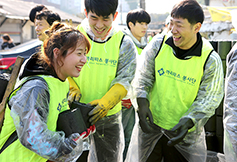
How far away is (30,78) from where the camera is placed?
4.45ft

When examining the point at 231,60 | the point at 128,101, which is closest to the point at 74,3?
the point at 128,101

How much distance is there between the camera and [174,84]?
2.05 meters

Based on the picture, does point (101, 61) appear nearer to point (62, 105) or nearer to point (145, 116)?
point (145, 116)

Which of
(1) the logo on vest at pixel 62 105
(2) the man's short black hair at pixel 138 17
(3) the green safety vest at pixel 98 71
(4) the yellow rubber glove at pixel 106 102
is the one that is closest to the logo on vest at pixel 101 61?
(3) the green safety vest at pixel 98 71

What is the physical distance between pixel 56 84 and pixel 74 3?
18.9 metres

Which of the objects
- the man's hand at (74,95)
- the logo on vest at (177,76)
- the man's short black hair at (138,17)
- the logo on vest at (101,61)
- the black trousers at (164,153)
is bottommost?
the black trousers at (164,153)

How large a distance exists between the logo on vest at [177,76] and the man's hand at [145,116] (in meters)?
0.26

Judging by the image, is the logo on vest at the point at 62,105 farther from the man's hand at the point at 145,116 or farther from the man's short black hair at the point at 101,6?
the man's short black hair at the point at 101,6

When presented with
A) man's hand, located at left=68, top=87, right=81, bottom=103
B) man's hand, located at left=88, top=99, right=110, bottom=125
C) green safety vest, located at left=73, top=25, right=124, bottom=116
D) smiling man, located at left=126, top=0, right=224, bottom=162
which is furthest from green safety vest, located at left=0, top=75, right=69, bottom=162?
smiling man, located at left=126, top=0, right=224, bottom=162

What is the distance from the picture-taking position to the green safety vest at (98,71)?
7.28ft

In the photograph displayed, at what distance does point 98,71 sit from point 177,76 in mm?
664

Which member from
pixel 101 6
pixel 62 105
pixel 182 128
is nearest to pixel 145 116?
pixel 182 128

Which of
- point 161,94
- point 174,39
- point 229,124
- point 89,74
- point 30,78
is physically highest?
point 174,39

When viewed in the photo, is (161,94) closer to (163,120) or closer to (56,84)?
(163,120)
